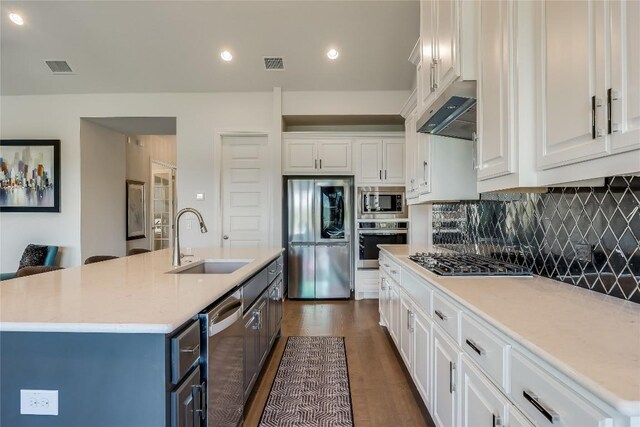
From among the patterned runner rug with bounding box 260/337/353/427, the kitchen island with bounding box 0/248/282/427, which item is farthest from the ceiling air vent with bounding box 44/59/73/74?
the kitchen island with bounding box 0/248/282/427

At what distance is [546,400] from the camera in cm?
87

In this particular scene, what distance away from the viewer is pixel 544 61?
1339mm

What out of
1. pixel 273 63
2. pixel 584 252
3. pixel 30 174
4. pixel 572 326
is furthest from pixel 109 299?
pixel 30 174

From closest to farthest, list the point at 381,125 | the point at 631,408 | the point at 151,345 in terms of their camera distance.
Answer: the point at 631,408 < the point at 151,345 < the point at 381,125

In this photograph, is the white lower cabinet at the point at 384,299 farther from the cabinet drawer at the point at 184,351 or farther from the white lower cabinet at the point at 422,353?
the cabinet drawer at the point at 184,351

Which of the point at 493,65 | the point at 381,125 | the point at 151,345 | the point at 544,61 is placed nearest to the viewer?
the point at 151,345

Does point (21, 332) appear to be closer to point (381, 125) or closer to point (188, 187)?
point (188, 187)

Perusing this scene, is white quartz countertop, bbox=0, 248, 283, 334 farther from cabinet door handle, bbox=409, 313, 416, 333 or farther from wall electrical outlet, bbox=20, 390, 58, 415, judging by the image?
cabinet door handle, bbox=409, 313, 416, 333

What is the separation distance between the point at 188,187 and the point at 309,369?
3.44 metres

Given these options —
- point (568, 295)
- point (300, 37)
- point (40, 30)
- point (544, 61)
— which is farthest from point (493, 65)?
point (40, 30)

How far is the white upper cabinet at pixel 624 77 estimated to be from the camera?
928mm

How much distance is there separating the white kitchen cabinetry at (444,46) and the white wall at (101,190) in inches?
200

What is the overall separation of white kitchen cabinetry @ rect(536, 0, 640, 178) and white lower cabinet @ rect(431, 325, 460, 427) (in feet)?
2.71

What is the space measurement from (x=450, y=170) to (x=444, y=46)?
997mm
